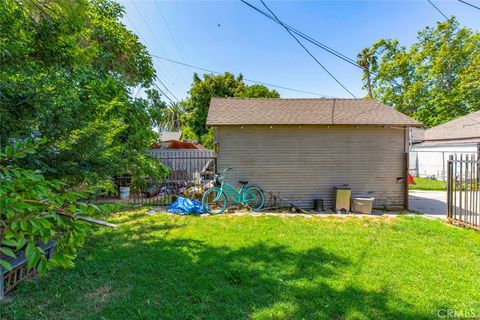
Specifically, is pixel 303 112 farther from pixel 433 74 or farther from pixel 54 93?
pixel 433 74

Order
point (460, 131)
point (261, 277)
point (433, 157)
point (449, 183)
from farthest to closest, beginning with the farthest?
1. point (433, 157)
2. point (460, 131)
3. point (449, 183)
4. point (261, 277)

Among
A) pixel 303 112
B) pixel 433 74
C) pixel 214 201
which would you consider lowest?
pixel 214 201

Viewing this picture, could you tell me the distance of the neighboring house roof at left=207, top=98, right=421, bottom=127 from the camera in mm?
7586

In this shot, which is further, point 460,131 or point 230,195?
point 460,131

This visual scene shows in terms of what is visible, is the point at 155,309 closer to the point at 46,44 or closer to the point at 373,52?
the point at 46,44

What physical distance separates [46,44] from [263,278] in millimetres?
Result: 4837

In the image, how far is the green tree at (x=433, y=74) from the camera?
67.3ft

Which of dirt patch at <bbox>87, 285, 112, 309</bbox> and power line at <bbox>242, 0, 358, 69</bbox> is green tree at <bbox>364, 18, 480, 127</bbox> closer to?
power line at <bbox>242, 0, 358, 69</bbox>

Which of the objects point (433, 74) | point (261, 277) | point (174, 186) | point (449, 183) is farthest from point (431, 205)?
point (433, 74)

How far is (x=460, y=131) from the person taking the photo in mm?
16078

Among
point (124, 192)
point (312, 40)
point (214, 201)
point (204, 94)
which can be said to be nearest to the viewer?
point (214, 201)

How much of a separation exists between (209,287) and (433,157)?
20.2 m

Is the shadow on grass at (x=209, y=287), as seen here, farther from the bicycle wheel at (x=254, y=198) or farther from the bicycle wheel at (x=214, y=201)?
the bicycle wheel at (x=254, y=198)

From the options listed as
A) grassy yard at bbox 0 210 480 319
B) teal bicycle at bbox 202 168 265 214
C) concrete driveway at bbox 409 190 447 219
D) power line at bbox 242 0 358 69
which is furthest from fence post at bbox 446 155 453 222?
power line at bbox 242 0 358 69
